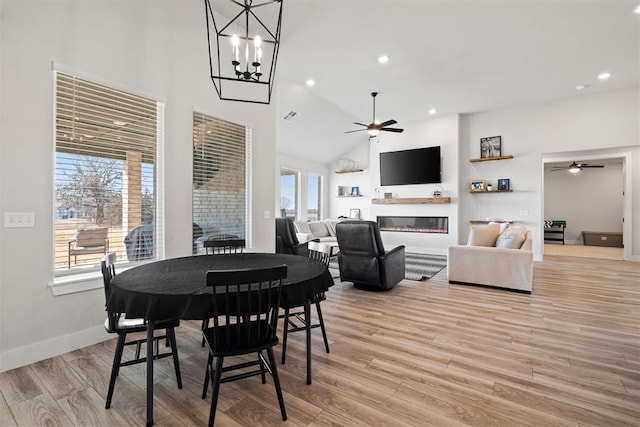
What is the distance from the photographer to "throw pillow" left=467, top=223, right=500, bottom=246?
4.73 m

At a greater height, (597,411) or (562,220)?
(562,220)

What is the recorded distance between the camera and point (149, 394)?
1637 millimetres

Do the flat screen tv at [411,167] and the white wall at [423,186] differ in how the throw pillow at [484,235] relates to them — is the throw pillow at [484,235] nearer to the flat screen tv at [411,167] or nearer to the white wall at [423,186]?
the white wall at [423,186]

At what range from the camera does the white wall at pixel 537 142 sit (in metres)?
6.17

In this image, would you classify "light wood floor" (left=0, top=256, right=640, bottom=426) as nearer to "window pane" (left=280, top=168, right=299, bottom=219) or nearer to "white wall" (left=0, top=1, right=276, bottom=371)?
"white wall" (left=0, top=1, right=276, bottom=371)

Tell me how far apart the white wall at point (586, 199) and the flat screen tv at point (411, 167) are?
4816 millimetres

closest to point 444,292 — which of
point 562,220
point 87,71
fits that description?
point 87,71

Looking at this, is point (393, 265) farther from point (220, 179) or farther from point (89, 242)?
point (89, 242)

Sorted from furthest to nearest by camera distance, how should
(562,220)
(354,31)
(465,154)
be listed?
(562,220) < (465,154) < (354,31)

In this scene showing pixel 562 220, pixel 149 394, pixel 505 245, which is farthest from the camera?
pixel 562 220

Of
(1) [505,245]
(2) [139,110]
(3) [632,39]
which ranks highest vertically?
(3) [632,39]

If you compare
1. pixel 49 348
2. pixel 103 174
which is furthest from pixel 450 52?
pixel 49 348

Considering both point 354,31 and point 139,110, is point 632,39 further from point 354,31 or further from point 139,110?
point 139,110

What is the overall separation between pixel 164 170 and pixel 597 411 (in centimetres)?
391
